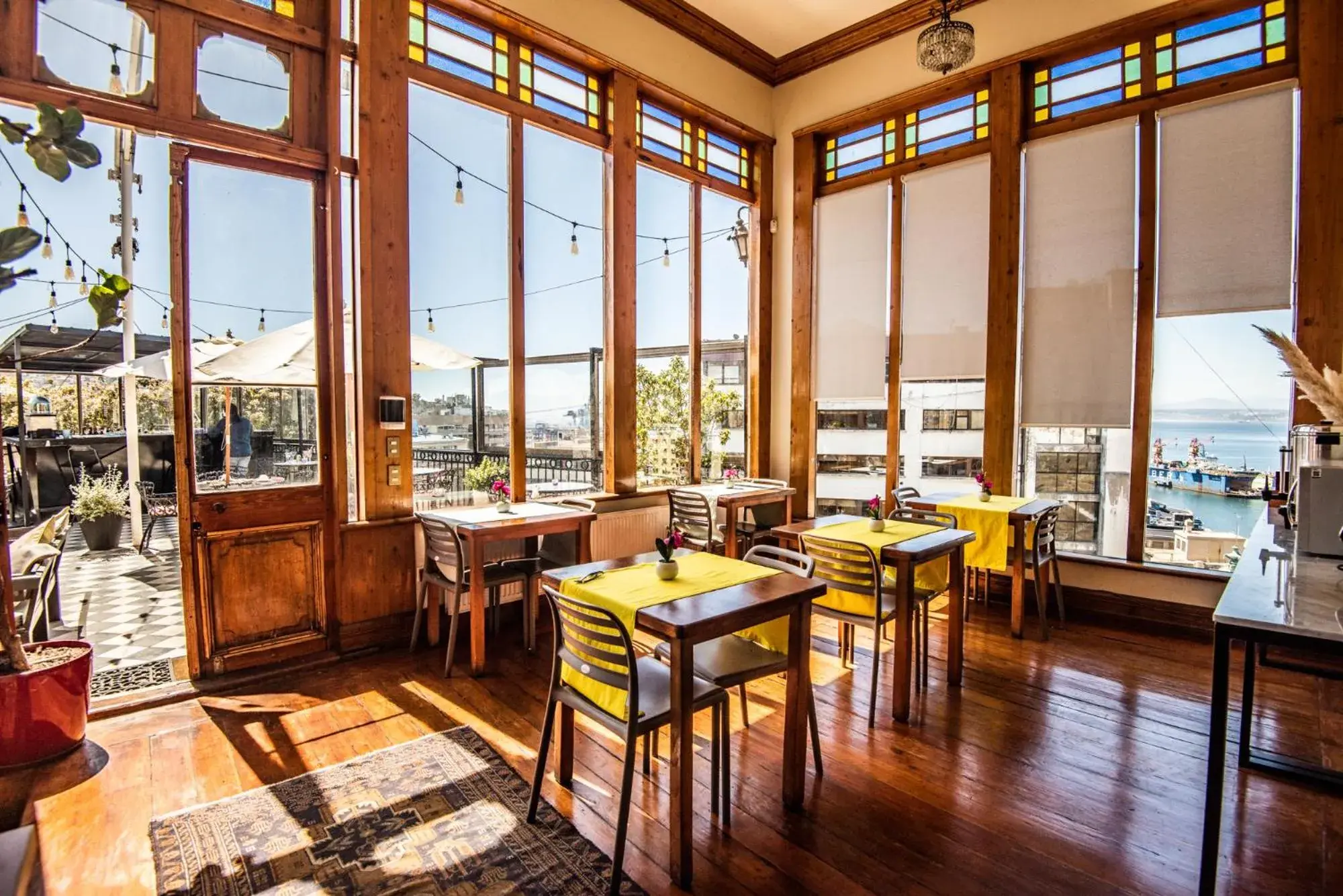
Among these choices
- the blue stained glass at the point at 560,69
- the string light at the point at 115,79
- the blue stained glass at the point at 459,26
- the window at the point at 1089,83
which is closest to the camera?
the string light at the point at 115,79

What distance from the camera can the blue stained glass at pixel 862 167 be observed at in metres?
5.78

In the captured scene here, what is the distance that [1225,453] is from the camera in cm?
433

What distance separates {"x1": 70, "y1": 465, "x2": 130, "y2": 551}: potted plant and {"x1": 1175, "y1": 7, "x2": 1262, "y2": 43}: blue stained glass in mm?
9475

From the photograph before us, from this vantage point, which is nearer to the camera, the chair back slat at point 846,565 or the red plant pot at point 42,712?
the red plant pot at point 42,712

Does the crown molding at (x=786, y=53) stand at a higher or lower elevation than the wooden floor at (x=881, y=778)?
higher

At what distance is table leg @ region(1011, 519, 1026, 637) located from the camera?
13.5 feet

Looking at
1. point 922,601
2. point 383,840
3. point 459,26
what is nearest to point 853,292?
point 922,601

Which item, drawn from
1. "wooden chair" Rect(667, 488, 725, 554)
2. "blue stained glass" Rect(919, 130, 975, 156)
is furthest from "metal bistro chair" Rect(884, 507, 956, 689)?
"blue stained glass" Rect(919, 130, 975, 156)

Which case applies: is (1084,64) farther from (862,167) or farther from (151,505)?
(151,505)

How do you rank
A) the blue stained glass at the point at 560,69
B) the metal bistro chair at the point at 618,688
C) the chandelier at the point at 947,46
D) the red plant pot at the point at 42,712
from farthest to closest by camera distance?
the blue stained glass at the point at 560,69
the chandelier at the point at 947,46
the red plant pot at the point at 42,712
the metal bistro chair at the point at 618,688

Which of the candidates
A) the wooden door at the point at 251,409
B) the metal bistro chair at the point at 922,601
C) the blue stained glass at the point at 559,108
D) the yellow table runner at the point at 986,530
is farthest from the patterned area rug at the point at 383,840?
the blue stained glass at the point at 559,108

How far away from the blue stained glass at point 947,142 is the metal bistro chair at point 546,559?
4024 mm

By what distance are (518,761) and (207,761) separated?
129 cm

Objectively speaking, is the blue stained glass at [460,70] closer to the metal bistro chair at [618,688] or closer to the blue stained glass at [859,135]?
the blue stained glass at [859,135]
